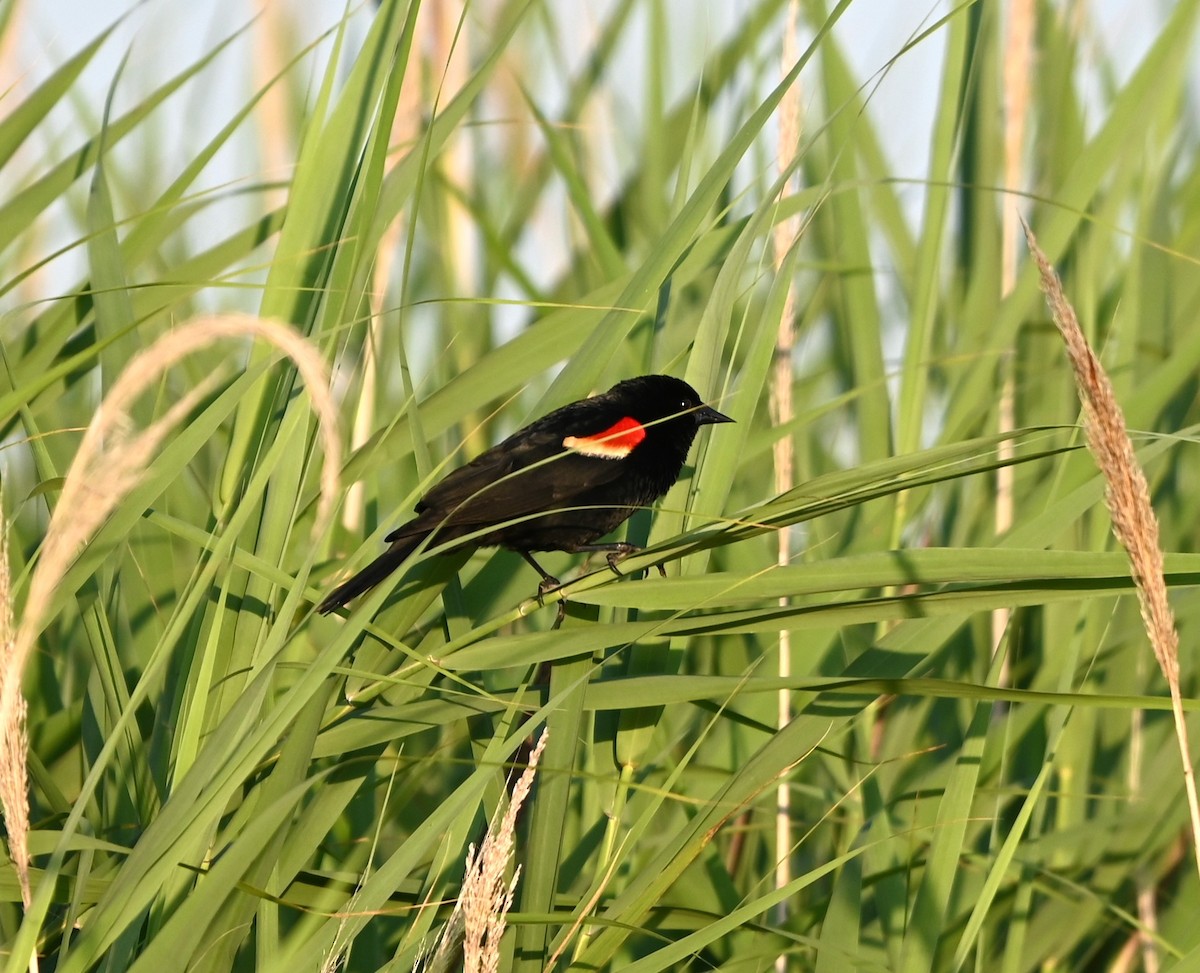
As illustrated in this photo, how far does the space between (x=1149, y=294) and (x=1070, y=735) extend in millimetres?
1140

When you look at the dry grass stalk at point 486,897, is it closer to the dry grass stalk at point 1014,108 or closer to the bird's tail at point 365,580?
the bird's tail at point 365,580

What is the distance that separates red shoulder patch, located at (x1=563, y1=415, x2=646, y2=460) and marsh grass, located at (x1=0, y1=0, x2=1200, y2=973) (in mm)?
→ 195

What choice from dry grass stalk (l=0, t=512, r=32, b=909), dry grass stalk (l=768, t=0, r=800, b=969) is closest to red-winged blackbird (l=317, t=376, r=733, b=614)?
dry grass stalk (l=768, t=0, r=800, b=969)

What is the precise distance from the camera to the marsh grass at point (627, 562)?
152 cm

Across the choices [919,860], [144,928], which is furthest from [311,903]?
[919,860]

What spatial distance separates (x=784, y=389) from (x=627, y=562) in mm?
779

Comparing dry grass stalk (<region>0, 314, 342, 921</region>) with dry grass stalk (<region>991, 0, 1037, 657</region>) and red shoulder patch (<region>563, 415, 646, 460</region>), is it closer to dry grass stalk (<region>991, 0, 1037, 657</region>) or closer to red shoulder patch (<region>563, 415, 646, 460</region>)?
red shoulder patch (<region>563, 415, 646, 460</region>)

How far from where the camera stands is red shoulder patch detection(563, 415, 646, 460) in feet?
8.50

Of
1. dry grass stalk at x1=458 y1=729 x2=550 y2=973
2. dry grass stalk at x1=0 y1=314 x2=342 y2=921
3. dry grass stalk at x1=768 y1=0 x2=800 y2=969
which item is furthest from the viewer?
dry grass stalk at x1=768 y1=0 x2=800 y2=969

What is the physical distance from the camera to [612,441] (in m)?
2.70

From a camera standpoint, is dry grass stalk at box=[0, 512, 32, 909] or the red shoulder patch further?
the red shoulder patch

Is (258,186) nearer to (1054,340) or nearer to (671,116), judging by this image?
(671,116)

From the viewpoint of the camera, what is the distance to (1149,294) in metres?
2.96

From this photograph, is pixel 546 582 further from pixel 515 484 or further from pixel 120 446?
pixel 120 446
